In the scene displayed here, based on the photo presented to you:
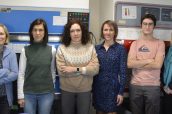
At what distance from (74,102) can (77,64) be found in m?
0.41

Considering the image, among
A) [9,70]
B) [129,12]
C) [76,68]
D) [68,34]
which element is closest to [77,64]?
[76,68]

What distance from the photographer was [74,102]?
2.69m

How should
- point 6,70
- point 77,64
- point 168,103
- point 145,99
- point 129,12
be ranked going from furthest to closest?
point 129,12
point 168,103
point 145,99
point 77,64
point 6,70

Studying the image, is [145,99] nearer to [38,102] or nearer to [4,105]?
[38,102]

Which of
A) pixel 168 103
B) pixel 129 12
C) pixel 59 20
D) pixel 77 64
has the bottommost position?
pixel 168 103

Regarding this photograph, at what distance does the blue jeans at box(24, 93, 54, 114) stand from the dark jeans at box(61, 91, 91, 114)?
0.15 meters

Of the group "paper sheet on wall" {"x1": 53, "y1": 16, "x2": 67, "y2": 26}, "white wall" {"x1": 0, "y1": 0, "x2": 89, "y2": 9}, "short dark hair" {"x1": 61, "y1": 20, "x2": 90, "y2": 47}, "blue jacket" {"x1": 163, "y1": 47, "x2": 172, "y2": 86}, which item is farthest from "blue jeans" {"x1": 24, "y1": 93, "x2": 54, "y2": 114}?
"blue jacket" {"x1": 163, "y1": 47, "x2": 172, "y2": 86}

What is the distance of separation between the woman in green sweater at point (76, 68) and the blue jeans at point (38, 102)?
6.2 inches

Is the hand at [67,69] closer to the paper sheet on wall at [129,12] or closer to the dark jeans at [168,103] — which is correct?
the paper sheet on wall at [129,12]

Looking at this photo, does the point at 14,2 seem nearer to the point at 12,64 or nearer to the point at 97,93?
the point at 12,64

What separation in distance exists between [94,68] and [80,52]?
0.73 ft

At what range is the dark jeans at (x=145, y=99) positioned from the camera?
2.85 metres

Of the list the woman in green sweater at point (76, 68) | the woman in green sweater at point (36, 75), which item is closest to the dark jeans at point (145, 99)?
the woman in green sweater at point (76, 68)

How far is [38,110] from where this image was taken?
267cm
